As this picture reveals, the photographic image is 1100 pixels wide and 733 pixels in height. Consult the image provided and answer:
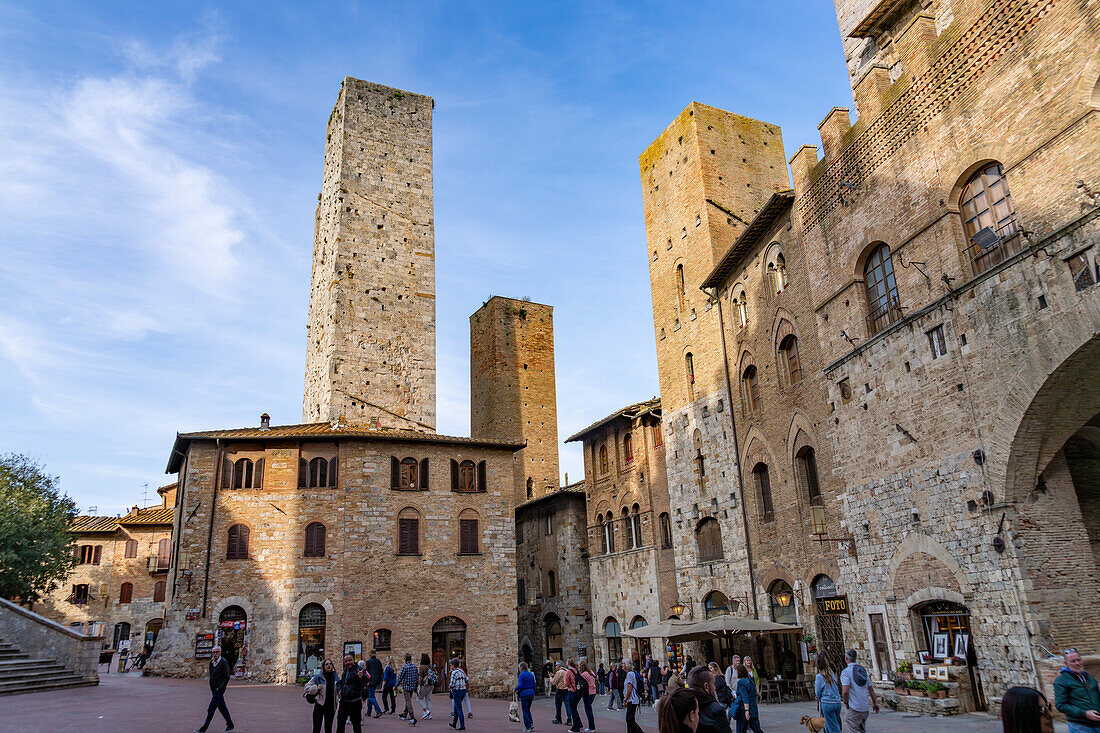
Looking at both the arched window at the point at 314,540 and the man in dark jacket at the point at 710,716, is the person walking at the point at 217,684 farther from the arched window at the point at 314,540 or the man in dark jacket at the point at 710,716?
the arched window at the point at 314,540

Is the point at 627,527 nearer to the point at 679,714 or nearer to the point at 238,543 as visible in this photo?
the point at 238,543

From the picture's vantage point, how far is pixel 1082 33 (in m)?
11.6

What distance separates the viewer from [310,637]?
2462cm

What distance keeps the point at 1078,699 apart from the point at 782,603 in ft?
48.6

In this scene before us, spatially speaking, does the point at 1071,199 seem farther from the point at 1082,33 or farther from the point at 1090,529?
the point at 1090,529

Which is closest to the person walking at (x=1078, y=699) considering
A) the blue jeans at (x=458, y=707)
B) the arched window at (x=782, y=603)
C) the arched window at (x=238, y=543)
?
the blue jeans at (x=458, y=707)

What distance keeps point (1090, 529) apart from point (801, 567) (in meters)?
7.39

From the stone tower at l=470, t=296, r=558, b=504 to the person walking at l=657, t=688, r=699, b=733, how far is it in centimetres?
3577

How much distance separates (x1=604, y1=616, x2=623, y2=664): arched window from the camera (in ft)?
98.1

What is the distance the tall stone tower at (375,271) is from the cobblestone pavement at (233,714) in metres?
14.3

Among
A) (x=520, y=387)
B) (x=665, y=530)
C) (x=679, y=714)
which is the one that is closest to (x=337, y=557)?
(x=665, y=530)

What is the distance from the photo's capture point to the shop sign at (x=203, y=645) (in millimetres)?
23656

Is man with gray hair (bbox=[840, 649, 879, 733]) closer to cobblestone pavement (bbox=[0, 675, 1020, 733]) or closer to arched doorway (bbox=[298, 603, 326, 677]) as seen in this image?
cobblestone pavement (bbox=[0, 675, 1020, 733])

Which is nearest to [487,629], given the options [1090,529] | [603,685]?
[603,685]
